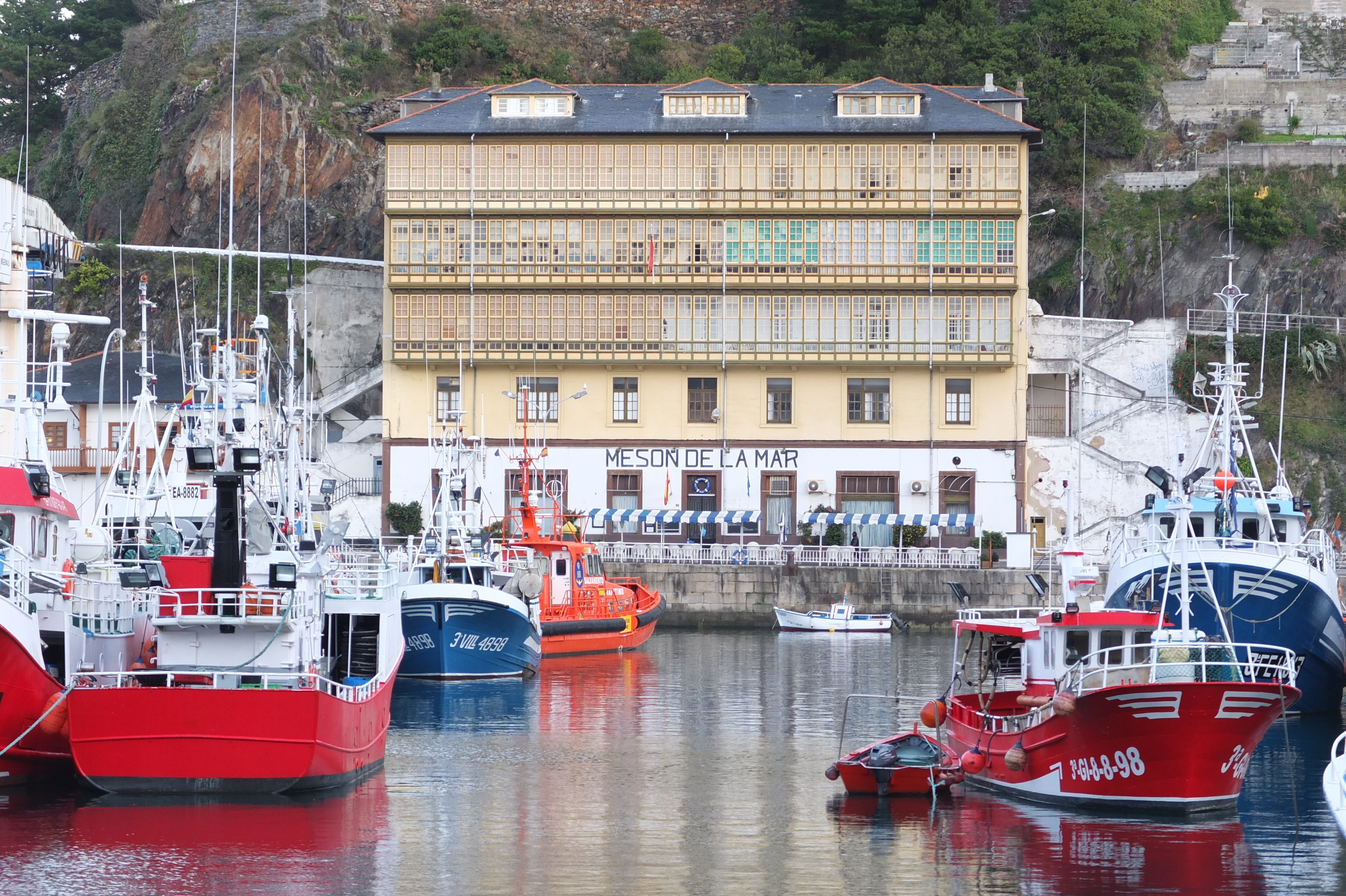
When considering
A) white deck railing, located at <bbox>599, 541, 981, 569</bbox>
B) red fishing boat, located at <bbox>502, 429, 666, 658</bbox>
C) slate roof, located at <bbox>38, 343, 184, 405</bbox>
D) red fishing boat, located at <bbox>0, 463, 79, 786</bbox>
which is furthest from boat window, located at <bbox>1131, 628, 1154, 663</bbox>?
slate roof, located at <bbox>38, 343, 184, 405</bbox>

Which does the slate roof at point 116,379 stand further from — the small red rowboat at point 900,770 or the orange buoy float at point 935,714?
the small red rowboat at point 900,770

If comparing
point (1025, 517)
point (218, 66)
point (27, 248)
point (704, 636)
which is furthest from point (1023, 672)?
point (218, 66)

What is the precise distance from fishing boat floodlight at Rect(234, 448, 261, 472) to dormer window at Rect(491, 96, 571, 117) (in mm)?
54967

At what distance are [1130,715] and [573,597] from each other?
35442mm

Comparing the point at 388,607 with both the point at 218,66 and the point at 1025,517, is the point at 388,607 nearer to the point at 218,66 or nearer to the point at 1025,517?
the point at 1025,517

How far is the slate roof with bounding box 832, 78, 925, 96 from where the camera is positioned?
82.5 metres

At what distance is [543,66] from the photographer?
106875mm

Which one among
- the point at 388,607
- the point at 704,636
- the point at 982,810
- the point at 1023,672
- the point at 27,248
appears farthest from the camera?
the point at 704,636

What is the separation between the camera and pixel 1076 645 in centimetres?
3272

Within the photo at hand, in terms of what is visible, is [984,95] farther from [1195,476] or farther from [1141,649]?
[1141,649]

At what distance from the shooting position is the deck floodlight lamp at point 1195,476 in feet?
161

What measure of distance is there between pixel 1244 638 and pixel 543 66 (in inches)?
2817

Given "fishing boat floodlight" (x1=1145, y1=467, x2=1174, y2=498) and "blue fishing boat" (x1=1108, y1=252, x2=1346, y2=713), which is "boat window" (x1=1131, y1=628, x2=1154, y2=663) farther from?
"fishing boat floodlight" (x1=1145, y1=467, x2=1174, y2=498)

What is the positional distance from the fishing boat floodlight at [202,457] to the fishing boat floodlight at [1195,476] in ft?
88.9
